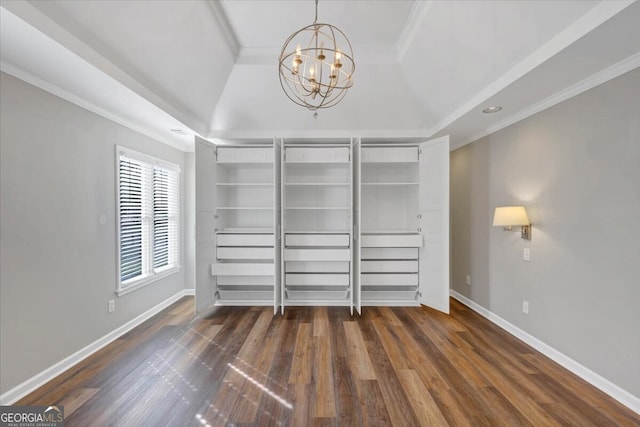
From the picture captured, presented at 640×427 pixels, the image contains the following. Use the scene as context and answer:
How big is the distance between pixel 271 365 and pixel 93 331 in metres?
1.81

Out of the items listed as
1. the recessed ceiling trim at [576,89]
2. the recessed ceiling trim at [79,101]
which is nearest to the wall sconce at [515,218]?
the recessed ceiling trim at [576,89]

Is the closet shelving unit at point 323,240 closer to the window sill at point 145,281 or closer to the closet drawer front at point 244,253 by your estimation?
the closet drawer front at point 244,253

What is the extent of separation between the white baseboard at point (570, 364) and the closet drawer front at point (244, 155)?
11.6ft

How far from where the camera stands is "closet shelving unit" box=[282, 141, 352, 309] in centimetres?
362

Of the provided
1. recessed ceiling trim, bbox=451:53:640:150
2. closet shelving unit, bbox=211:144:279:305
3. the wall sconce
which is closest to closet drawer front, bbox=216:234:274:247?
closet shelving unit, bbox=211:144:279:305

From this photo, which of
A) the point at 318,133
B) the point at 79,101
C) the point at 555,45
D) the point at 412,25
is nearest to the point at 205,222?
the point at 79,101

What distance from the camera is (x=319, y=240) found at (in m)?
3.63

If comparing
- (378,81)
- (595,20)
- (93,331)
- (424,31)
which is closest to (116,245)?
(93,331)

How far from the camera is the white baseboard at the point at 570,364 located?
1.85 meters

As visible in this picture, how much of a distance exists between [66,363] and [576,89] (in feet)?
16.2

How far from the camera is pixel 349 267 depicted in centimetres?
367

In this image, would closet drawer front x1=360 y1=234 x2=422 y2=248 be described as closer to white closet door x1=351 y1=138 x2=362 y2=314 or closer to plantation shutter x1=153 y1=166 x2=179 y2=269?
white closet door x1=351 y1=138 x2=362 y2=314

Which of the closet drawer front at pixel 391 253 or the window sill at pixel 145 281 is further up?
the closet drawer front at pixel 391 253

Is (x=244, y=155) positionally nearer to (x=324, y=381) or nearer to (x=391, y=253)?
(x=391, y=253)
